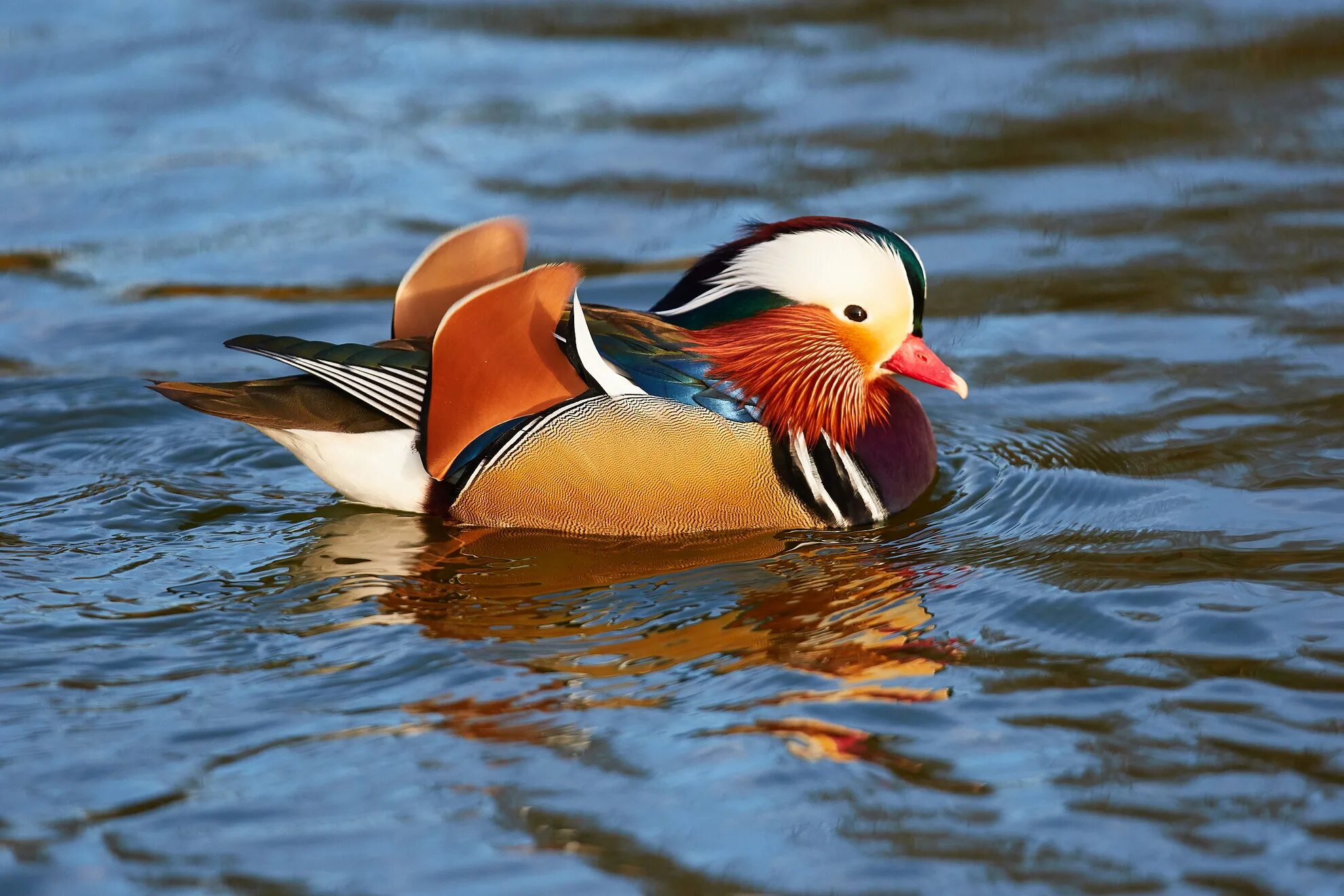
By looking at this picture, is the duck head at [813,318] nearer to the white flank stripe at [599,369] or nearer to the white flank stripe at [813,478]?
the white flank stripe at [813,478]

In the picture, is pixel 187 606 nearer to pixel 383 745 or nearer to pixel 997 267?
pixel 383 745

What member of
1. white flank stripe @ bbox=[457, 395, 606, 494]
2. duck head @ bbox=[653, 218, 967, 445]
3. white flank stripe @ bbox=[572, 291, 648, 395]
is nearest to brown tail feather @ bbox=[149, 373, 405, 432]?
white flank stripe @ bbox=[457, 395, 606, 494]

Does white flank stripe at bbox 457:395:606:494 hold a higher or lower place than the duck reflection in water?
higher

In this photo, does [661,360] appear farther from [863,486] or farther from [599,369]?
[863,486]

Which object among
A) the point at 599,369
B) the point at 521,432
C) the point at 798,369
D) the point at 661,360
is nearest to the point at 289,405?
the point at 521,432

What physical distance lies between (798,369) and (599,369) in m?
0.80

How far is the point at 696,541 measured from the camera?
6.01 m

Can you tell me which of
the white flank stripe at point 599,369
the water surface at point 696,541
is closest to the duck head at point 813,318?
the white flank stripe at point 599,369

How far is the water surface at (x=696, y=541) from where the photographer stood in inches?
166

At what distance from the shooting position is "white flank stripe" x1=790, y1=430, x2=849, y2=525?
615 cm

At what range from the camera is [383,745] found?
14.9 ft

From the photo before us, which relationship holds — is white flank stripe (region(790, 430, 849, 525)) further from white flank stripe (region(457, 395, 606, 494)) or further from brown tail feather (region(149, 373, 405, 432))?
brown tail feather (region(149, 373, 405, 432))

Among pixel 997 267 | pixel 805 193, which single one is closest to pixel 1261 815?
pixel 997 267

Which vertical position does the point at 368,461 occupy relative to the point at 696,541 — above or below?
above
